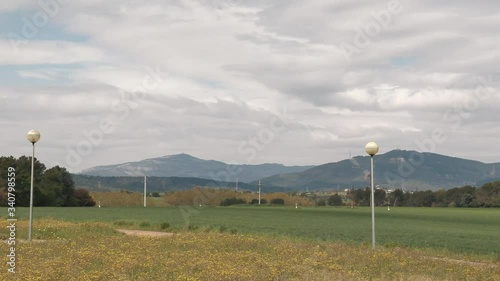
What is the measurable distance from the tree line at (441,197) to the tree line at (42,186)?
263 feet

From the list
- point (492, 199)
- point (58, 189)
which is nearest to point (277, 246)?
point (58, 189)

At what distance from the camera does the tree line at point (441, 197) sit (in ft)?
500

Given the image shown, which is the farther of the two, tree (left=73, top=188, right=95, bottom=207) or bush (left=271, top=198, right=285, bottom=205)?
bush (left=271, top=198, right=285, bottom=205)

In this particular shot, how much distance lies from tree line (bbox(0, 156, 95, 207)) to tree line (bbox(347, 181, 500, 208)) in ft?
263

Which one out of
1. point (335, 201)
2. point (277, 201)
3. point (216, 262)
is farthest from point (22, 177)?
point (216, 262)

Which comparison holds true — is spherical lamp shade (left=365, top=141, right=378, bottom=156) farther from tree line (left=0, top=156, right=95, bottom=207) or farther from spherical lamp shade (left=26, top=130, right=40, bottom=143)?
tree line (left=0, top=156, right=95, bottom=207)

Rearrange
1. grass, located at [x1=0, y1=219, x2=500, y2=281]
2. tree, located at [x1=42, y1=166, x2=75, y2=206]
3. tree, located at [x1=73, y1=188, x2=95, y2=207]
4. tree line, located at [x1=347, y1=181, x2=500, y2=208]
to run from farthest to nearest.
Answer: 1. tree line, located at [x1=347, y1=181, x2=500, y2=208]
2. tree, located at [x1=73, y1=188, x2=95, y2=207]
3. tree, located at [x1=42, y1=166, x2=75, y2=206]
4. grass, located at [x1=0, y1=219, x2=500, y2=281]

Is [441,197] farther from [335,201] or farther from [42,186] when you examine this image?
[42,186]

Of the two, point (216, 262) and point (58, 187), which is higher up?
point (58, 187)

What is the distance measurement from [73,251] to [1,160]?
97331 mm

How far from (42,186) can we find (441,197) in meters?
108

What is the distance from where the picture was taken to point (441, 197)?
6358 inches

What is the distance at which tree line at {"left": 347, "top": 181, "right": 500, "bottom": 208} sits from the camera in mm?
152500

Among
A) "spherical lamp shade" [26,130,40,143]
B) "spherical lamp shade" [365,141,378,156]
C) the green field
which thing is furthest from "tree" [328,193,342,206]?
"spherical lamp shade" [26,130,40,143]
